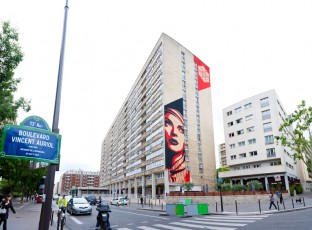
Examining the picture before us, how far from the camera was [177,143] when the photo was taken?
4784cm

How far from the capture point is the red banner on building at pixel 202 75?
64.2 meters

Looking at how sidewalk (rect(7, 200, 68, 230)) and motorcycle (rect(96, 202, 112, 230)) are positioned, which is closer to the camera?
motorcycle (rect(96, 202, 112, 230))

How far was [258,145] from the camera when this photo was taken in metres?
47.9

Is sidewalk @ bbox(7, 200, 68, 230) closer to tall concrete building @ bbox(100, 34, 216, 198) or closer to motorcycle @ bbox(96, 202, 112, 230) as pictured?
motorcycle @ bbox(96, 202, 112, 230)

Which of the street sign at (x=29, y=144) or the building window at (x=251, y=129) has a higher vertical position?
the building window at (x=251, y=129)

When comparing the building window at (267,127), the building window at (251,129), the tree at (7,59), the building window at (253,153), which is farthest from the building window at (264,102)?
the tree at (7,59)

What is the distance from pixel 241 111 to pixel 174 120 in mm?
16251

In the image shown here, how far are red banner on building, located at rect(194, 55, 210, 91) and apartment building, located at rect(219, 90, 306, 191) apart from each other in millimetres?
11784

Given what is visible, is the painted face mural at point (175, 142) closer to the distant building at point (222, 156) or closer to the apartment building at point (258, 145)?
the apartment building at point (258, 145)

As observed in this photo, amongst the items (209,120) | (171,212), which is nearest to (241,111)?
(209,120)

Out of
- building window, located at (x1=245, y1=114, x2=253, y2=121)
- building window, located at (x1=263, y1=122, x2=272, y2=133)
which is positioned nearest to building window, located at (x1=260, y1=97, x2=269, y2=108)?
building window, located at (x1=245, y1=114, x2=253, y2=121)

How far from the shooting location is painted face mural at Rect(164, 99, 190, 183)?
4572 cm

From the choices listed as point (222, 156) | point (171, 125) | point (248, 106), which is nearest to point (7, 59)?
point (171, 125)

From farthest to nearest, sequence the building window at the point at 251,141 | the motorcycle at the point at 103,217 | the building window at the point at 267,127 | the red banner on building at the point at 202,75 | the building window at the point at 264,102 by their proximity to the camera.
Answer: the red banner on building at the point at 202,75 → the building window at the point at 251,141 → the building window at the point at 264,102 → the building window at the point at 267,127 → the motorcycle at the point at 103,217
